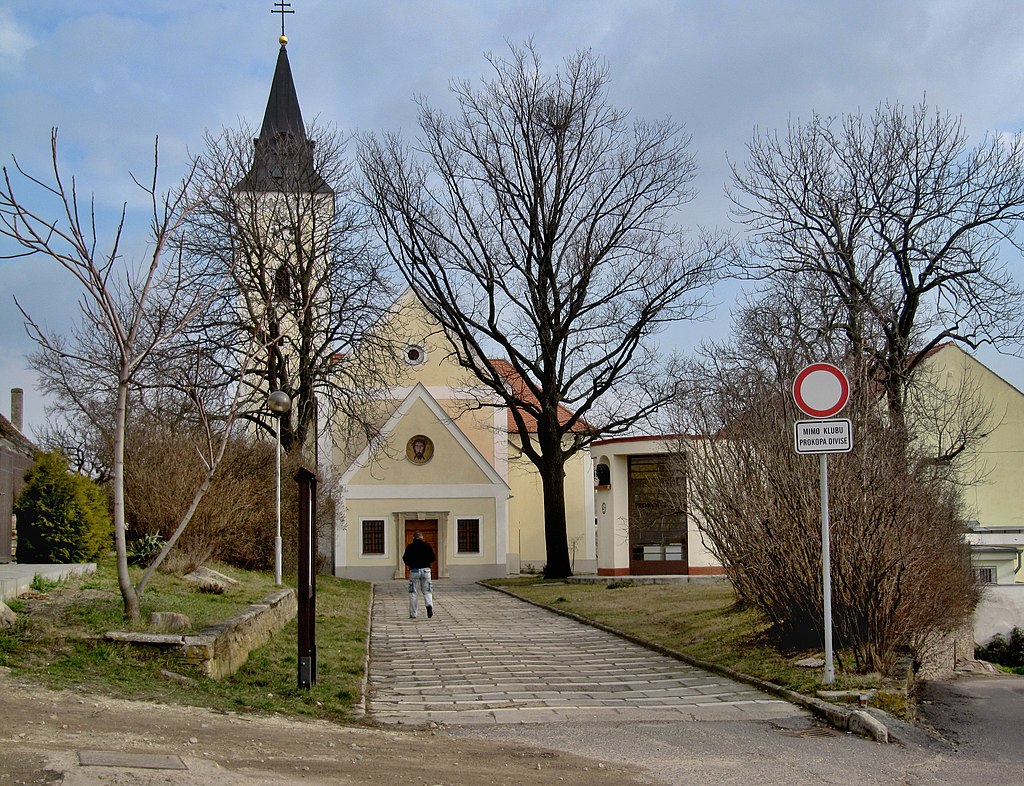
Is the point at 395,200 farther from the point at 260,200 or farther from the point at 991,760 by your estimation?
the point at 991,760

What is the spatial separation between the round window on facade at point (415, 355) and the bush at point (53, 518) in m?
31.4

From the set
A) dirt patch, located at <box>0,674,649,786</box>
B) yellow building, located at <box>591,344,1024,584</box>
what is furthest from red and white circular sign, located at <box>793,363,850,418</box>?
yellow building, located at <box>591,344,1024,584</box>

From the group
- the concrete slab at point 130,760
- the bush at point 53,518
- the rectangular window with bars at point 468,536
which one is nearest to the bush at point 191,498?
the bush at point 53,518

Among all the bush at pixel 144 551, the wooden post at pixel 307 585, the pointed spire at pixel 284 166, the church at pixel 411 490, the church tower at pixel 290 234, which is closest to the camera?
the wooden post at pixel 307 585

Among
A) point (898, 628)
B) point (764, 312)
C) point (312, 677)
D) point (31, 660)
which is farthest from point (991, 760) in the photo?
point (764, 312)

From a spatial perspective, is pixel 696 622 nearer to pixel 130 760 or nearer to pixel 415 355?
pixel 130 760

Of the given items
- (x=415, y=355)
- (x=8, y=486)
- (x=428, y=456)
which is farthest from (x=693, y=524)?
(x=8, y=486)

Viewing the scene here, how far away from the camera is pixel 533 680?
38.4 feet

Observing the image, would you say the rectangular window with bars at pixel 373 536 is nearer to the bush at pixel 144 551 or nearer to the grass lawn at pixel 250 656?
the grass lawn at pixel 250 656

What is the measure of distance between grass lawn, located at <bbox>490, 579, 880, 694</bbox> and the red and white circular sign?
2639 millimetres

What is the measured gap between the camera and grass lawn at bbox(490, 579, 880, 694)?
1110 cm

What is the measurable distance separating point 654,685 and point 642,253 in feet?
76.8

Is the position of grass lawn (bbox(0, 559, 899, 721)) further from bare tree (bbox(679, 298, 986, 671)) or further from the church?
the church

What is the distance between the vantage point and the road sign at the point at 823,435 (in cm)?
1066
